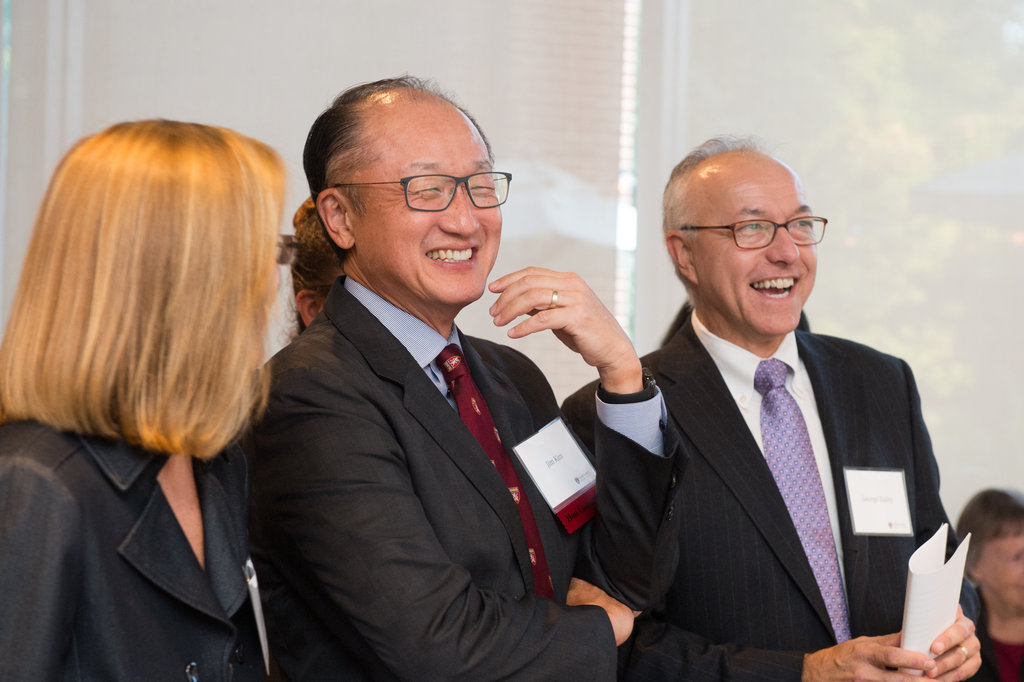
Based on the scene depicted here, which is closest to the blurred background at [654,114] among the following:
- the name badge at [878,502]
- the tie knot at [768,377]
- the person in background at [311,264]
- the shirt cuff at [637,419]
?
the person in background at [311,264]

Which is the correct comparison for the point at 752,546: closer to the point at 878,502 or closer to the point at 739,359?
the point at 878,502

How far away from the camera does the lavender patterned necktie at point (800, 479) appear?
7.88 feet

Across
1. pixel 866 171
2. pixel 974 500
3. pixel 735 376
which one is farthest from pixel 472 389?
pixel 866 171

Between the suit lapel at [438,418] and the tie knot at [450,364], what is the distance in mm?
101

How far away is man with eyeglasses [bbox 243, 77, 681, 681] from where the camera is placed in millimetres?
→ 1699

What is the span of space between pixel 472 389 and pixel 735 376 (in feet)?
2.82

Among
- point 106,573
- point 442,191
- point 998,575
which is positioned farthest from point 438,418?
point 998,575

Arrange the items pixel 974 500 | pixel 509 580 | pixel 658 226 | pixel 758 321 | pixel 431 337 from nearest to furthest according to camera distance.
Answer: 1. pixel 509 580
2. pixel 431 337
3. pixel 758 321
4. pixel 974 500
5. pixel 658 226

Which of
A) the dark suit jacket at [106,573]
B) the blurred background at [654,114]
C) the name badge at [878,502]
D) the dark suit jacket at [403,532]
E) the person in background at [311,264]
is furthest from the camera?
the blurred background at [654,114]

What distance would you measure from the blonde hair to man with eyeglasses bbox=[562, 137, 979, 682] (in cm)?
122

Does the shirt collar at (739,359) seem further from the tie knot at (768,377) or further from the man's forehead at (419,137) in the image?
the man's forehead at (419,137)

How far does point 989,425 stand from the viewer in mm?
5953

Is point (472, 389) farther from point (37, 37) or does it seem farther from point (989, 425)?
point (989, 425)

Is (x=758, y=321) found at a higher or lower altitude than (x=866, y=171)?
lower
